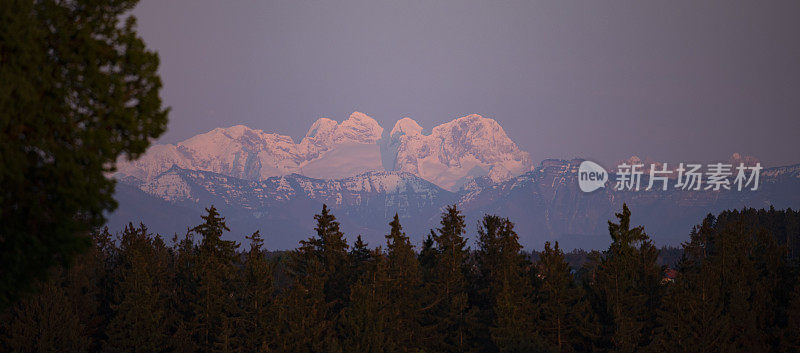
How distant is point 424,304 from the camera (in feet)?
190

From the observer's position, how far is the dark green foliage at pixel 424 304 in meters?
46.8

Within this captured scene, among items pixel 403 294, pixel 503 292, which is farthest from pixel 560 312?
pixel 403 294

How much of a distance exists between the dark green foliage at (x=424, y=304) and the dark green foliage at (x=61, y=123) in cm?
3013

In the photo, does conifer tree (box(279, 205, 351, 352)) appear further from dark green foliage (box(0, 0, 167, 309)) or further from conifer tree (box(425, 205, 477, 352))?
dark green foliage (box(0, 0, 167, 309))

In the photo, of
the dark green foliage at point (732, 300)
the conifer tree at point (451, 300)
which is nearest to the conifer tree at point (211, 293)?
the conifer tree at point (451, 300)

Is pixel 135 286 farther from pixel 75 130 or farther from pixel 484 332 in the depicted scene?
pixel 75 130

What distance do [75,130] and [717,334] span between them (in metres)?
48.2

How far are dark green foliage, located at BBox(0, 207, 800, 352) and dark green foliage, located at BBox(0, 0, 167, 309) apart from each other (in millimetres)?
30125

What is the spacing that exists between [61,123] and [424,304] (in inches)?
1849

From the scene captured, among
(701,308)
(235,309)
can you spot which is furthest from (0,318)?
(701,308)

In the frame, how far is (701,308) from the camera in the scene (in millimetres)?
47062

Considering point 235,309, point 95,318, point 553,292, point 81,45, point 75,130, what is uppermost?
point 81,45

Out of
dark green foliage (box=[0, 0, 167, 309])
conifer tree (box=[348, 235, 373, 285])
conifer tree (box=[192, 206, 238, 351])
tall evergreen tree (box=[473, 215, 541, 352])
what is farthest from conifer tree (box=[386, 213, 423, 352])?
dark green foliage (box=[0, 0, 167, 309])

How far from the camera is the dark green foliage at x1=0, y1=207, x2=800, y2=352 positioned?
1843 inches
